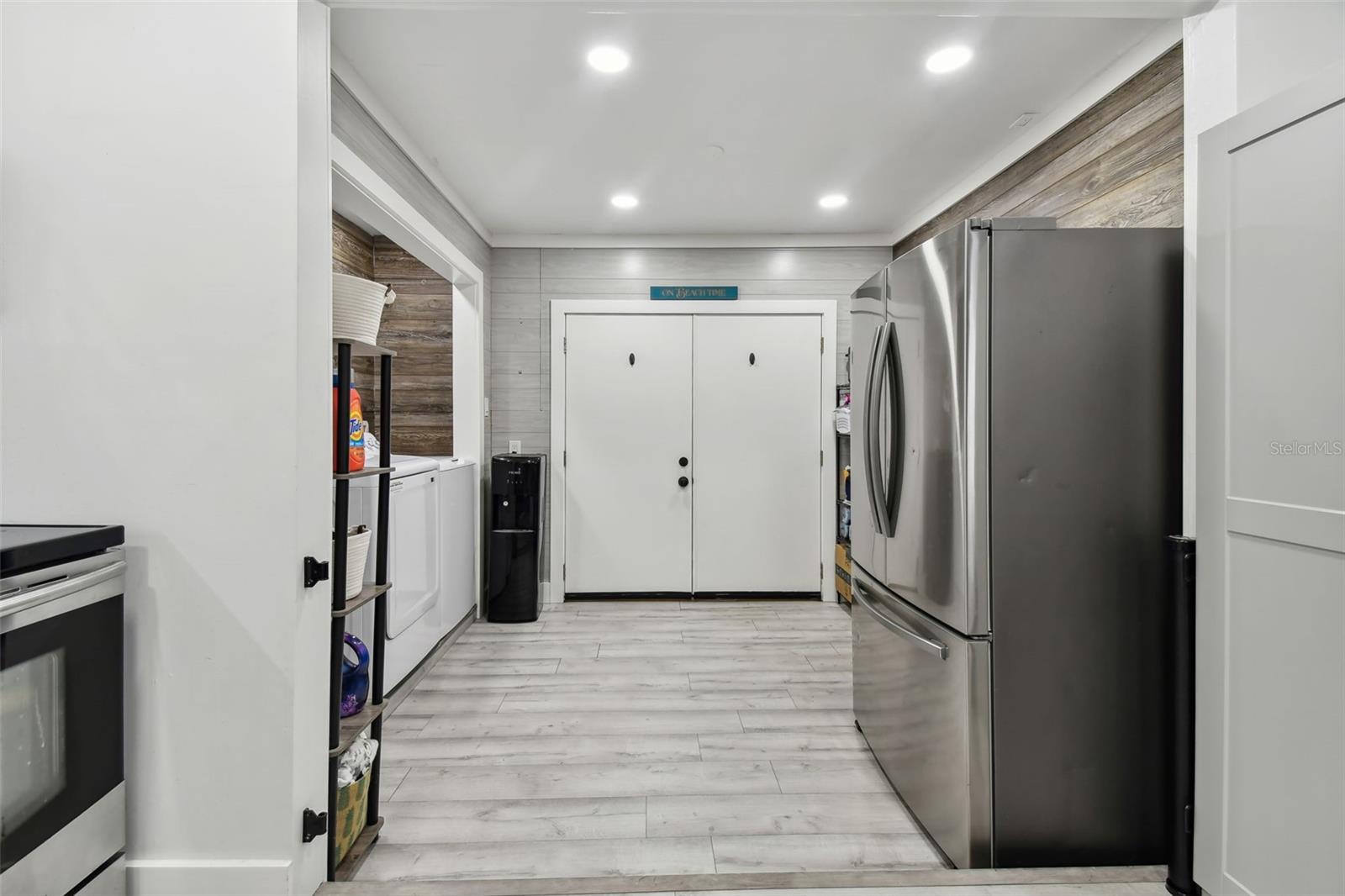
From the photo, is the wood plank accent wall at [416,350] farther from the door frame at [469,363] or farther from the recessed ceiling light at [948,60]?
the recessed ceiling light at [948,60]

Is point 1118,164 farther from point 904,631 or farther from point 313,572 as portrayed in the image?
point 313,572

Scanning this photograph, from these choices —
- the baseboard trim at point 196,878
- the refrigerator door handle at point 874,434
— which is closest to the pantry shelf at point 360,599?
the baseboard trim at point 196,878

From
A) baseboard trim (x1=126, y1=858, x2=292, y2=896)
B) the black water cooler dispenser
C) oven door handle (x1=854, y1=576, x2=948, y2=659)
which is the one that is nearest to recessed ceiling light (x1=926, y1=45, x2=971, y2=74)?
oven door handle (x1=854, y1=576, x2=948, y2=659)

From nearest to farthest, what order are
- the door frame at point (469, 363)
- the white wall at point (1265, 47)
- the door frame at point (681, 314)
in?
the white wall at point (1265, 47), the door frame at point (469, 363), the door frame at point (681, 314)

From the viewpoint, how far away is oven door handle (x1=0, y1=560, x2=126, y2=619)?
1.09 metres

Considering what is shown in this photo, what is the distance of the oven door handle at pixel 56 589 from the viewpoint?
3.57 feet

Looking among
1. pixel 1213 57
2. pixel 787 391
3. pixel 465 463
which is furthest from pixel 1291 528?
pixel 465 463

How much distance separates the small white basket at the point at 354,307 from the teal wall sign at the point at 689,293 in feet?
8.81

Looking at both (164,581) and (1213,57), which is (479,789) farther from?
(1213,57)

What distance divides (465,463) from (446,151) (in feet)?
5.48

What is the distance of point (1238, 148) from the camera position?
1271 millimetres

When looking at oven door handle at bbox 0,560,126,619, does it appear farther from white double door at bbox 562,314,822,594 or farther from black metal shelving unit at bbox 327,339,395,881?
white double door at bbox 562,314,822,594

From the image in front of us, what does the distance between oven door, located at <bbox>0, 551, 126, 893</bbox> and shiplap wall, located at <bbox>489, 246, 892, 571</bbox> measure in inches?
114

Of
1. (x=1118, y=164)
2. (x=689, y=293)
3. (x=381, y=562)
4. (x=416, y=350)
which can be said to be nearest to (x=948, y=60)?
(x=1118, y=164)
